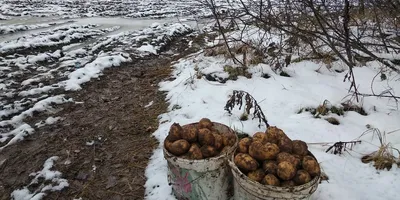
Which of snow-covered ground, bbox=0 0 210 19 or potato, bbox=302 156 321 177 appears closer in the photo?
potato, bbox=302 156 321 177

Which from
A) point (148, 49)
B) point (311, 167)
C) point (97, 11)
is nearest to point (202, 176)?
point (311, 167)

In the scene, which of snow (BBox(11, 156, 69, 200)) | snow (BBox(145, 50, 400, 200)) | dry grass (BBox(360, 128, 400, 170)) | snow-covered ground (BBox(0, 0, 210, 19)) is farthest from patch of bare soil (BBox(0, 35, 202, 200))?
snow-covered ground (BBox(0, 0, 210, 19))

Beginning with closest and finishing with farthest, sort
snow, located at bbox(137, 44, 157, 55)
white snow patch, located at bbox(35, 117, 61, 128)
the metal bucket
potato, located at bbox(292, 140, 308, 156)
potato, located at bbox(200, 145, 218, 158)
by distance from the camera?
the metal bucket, potato, located at bbox(292, 140, 308, 156), potato, located at bbox(200, 145, 218, 158), white snow patch, located at bbox(35, 117, 61, 128), snow, located at bbox(137, 44, 157, 55)

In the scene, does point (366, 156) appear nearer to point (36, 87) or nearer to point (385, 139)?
point (385, 139)

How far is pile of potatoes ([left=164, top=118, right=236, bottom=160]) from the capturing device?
6.97ft

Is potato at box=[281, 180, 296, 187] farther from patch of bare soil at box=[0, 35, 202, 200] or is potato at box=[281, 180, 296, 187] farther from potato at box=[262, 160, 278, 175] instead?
patch of bare soil at box=[0, 35, 202, 200]

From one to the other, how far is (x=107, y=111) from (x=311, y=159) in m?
2.99

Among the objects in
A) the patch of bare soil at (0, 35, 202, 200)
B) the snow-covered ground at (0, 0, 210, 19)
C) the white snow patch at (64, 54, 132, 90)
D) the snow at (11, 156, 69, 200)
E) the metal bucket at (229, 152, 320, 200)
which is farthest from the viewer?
the snow-covered ground at (0, 0, 210, 19)

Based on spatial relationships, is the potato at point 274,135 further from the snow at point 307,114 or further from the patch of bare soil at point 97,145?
the patch of bare soil at point 97,145

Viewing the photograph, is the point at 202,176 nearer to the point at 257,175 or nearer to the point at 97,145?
the point at 257,175

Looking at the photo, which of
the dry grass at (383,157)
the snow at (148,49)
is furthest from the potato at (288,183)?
the snow at (148,49)

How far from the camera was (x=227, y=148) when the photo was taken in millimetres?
2195

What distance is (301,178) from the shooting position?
1.78 metres

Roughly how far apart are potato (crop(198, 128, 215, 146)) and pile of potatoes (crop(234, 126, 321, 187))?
21 cm
